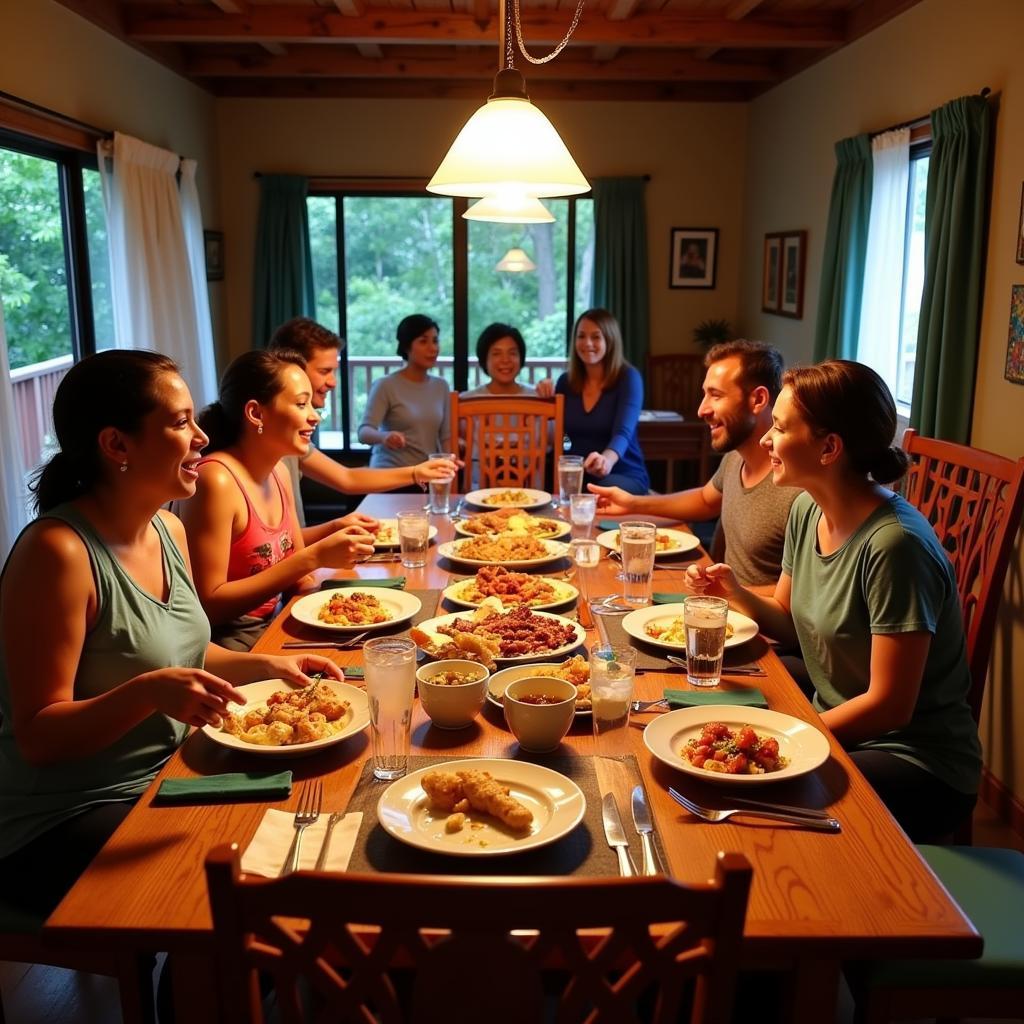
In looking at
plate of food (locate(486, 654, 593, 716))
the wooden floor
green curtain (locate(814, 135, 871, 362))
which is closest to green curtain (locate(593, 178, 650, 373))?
green curtain (locate(814, 135, 871, 362))

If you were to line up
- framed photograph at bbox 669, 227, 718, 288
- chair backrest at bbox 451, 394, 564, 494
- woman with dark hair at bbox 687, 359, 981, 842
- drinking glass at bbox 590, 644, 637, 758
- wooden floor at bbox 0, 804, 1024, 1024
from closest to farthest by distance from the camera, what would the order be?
drinking glass at bbox 590, 644, 637, 758
woman with dark hair at bbox 687, 359, 981, 842
wooden floor at bbox 0, 804, 1024, 1024
chair backrest at bbox 451, 394, 564, 494
framed photograph at bbox 669, 227, 718, 288

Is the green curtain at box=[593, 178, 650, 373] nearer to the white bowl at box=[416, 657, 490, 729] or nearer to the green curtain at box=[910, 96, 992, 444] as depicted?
the green curtain at box=[910, 96, 992, 444]

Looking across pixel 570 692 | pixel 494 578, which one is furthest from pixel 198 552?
pixel 570 692

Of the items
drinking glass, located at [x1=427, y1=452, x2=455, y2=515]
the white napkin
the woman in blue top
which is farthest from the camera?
the woman in blue top

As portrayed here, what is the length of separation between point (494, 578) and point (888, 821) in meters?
1.11

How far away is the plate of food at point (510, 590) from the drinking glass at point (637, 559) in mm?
124

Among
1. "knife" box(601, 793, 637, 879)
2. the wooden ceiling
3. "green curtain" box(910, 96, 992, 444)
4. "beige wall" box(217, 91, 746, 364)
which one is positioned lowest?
"knife" box(601, 793, 637, 879)

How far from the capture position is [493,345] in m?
4.57

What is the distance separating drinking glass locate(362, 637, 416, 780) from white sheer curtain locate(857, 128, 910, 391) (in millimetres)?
3239

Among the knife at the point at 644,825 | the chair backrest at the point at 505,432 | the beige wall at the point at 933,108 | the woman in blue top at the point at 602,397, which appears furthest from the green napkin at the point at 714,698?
the woman in blue top at the point at 602,397

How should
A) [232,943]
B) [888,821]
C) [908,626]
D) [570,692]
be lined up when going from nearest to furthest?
[232,943], [888,821], [570,692], [908,626]

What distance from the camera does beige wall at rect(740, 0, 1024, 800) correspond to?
3.02m

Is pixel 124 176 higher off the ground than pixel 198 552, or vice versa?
pixel 124 176

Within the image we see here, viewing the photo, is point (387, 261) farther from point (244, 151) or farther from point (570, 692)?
point (570, 692)
